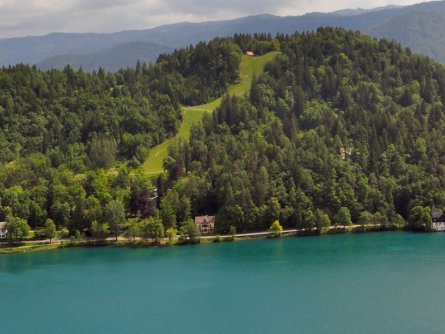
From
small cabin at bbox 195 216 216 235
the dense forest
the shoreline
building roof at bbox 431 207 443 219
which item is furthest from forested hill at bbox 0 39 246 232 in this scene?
building roof at bbox 431 207 443 219

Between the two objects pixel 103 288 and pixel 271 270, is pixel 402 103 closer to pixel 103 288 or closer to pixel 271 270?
pixel 271 270

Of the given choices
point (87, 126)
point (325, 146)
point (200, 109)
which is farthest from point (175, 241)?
point (200, 109)

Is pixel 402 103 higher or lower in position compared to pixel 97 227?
higher

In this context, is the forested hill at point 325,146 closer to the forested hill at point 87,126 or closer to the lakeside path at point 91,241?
the lakeside path at point 91,241

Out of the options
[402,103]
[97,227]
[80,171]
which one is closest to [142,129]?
[80,171]

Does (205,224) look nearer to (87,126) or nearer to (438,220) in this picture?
(438,220)

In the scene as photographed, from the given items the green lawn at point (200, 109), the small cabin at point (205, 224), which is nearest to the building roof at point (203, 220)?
the small cabin at point (205, 224)
